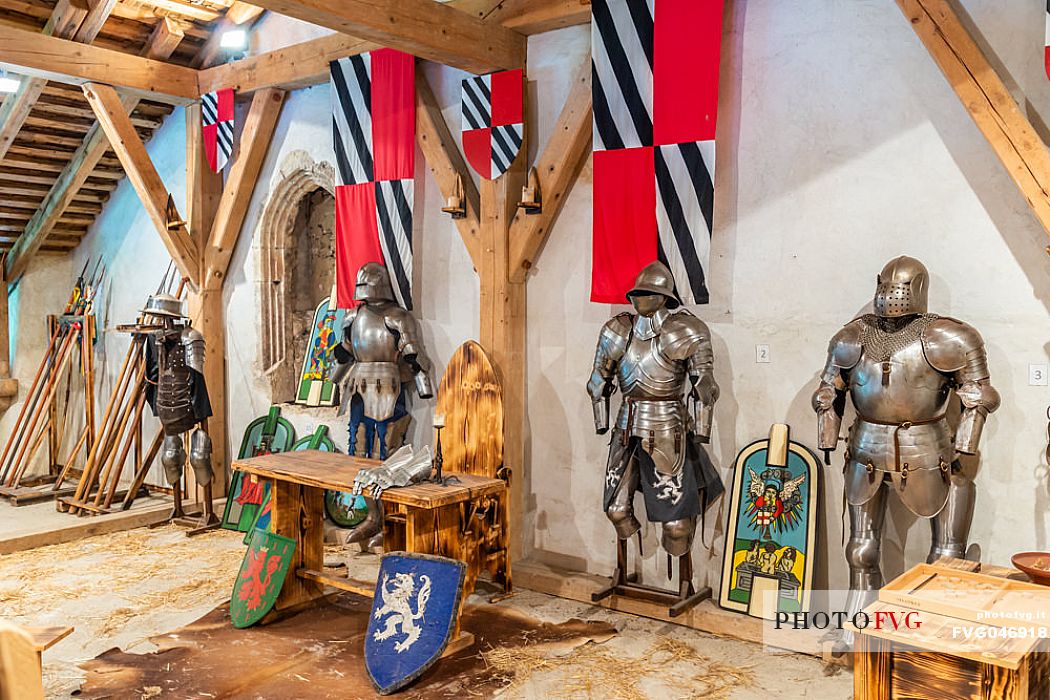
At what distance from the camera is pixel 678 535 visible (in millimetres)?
4496

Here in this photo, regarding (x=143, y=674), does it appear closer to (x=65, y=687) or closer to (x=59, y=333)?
(x=65, y=687)

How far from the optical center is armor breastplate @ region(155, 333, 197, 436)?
6.34m

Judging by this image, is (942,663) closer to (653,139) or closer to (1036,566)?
(1036,566)

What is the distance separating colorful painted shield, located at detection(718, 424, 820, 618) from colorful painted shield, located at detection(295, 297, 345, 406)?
11.1 feet

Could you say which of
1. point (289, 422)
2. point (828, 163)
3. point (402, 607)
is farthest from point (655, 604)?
point (289, 422)

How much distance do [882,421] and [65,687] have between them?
3.74 meters

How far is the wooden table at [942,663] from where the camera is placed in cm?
227

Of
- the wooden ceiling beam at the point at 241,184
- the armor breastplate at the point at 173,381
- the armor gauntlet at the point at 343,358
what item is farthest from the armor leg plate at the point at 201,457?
the armor gauntlet at the point at 343,358

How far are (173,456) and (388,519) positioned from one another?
2.72 m

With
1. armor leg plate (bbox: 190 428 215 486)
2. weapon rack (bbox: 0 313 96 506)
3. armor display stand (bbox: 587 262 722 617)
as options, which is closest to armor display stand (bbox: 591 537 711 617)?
armor display stand (bbox: 587 262 722 617)

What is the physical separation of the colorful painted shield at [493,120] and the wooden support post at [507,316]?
83 mm

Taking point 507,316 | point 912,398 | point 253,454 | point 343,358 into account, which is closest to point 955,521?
point 912,398

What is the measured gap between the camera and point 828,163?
170 inches

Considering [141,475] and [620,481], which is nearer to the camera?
[620,481]
